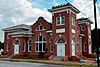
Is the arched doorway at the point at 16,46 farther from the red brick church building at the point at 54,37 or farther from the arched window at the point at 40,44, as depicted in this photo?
the arched window at the point at 40,44

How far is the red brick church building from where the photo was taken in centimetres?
3644

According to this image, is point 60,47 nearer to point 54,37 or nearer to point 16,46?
point 54,37

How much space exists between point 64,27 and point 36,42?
991 cm

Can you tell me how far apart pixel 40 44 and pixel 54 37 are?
22.4 ft

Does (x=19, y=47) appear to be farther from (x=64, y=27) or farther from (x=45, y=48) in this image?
(x=64, y=27)

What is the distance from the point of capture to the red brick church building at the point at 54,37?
3644 cm

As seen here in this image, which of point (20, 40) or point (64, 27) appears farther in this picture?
point (20, 40)

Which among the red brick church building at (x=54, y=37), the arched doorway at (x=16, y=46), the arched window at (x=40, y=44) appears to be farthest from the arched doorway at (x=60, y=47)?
the arched doorway at (x=16, y=46)

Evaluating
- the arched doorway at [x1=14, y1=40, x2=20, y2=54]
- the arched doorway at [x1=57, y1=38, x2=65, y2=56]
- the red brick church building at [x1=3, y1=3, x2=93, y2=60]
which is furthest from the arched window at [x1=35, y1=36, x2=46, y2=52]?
the arched doorway at [x1=57, y1=38, x2=65, y2=56]

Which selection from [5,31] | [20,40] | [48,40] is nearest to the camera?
[48,40]

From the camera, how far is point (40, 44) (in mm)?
43750

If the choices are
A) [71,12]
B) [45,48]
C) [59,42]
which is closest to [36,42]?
[45,48]

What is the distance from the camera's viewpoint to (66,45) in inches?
1420

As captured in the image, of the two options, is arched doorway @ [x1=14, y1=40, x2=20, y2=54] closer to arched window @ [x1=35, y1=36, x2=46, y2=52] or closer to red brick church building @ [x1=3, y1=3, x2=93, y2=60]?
red brick church building @ [x1=3, y1=3, x2=93, y2=60]
